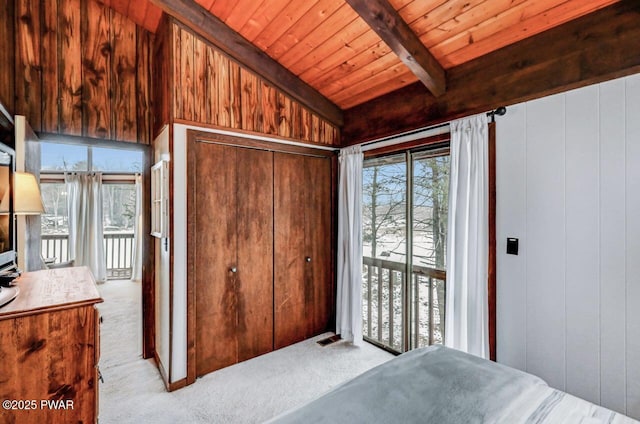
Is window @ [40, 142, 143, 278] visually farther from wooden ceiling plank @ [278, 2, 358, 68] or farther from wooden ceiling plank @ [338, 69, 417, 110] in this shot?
wooden ceiling plank @ [338, 69, 417, 110]

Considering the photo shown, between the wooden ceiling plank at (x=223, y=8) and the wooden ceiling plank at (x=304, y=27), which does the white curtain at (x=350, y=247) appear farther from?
the wooden ceiling plank at (x=223, y=8)

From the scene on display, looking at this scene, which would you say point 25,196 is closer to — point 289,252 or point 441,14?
point 289,252

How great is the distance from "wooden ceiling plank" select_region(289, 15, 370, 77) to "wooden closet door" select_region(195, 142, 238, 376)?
1.04 meters

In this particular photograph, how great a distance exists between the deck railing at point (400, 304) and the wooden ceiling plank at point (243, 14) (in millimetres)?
2494

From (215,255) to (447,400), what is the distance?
2.12 metres

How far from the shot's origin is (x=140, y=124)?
2936 millimetres

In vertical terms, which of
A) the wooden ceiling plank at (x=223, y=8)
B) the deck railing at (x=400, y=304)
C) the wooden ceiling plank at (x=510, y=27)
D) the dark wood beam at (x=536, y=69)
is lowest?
the deck railing at (x=400, y=304)

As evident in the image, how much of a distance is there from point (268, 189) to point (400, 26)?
70.2 inches

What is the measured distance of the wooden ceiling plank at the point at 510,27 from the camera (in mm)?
1684

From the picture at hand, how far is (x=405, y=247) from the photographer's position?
2.91 meters

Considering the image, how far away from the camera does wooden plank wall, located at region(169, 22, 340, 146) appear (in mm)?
2486

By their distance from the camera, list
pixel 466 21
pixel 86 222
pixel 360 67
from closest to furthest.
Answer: pixel 466 21 < pixel 360 67 < pixel 86 222

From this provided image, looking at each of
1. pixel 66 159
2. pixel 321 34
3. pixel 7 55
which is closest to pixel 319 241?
pixel 321 34

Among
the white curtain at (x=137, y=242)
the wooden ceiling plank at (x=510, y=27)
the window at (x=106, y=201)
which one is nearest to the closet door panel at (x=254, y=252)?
the wooden ceiling plank at (x=510, y=27)
